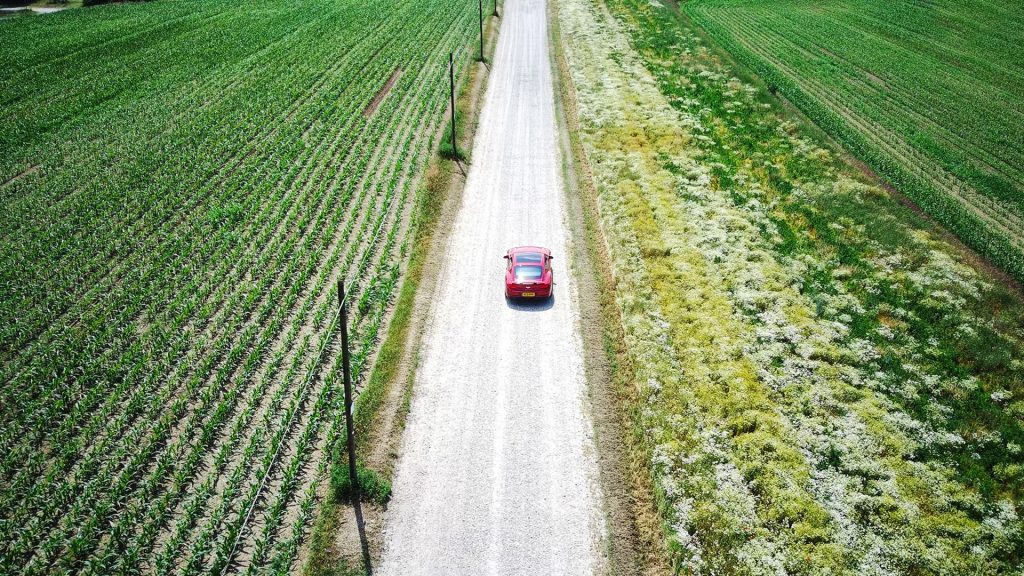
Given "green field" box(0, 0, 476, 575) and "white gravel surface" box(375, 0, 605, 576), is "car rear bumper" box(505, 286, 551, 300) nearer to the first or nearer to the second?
"white gravel surface" box(375, 0, 605, 576)

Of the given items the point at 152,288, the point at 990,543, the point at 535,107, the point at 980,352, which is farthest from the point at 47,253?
the point at 980,352

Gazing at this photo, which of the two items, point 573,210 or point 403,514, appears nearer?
point 403,514

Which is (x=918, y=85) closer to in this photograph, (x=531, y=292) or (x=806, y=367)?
(x=806, y=367)

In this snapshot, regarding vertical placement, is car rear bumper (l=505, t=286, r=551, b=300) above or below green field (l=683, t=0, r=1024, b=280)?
below

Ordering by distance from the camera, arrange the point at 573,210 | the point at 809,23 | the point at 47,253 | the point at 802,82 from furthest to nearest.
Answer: the point at 809,23, the point at 802,82, the point at 573,210, the point at 47,253

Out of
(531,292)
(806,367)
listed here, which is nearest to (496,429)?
(531,292)

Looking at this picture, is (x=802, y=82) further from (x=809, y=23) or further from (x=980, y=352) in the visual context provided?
(x=980, y=352)

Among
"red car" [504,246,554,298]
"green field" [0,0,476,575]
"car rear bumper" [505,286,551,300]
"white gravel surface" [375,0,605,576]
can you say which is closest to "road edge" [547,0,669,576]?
"white gravel surface" [375,0,605,576]

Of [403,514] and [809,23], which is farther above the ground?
[809,23]
